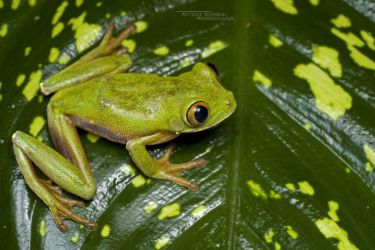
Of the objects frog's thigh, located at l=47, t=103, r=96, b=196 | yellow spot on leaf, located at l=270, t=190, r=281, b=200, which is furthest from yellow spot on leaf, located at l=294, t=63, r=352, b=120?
frog's thigh, located at l=47, t=103, r=96, b=196

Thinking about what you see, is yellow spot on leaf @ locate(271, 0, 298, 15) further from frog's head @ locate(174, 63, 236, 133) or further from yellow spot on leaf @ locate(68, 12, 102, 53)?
yellow spot on leaf @ locate(68, 12, 102, 53)

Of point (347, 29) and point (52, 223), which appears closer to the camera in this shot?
point (52, 223)

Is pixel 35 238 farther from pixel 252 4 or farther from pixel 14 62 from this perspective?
pixel 252 4

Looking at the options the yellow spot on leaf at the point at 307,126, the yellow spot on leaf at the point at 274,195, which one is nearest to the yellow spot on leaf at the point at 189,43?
the yellow spot on leaf at the point at 307,126

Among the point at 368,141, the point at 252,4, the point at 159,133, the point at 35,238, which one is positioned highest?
the point at 252,4

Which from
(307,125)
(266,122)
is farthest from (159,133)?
(307,125)

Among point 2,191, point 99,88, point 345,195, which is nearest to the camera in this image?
point 345,195
